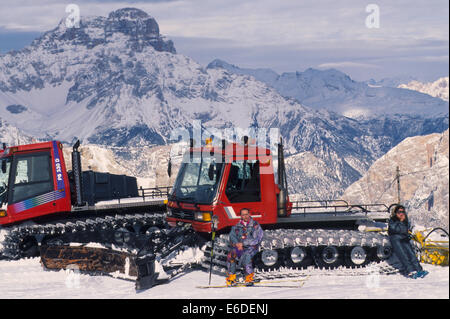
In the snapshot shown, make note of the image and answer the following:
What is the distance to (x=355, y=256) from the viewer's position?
14.8m

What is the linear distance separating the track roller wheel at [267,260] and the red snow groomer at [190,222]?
0.08 feet

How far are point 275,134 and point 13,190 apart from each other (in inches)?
311

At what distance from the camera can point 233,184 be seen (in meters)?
15.2

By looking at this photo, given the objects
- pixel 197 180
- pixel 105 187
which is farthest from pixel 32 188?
pixel 197 180

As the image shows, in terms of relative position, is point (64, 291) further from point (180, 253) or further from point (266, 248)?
point (266, 248)

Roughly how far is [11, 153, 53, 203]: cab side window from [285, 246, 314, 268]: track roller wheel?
24.1 ft

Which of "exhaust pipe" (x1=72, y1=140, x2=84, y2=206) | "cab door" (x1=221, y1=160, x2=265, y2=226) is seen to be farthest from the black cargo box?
"cab door" (x1=221, y1=160, x2=265, y2=226)

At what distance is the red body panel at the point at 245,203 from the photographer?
1495 cm

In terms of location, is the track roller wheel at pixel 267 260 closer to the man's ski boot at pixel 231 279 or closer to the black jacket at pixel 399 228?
the man's ski boot at pixel 231 279

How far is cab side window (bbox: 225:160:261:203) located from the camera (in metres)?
15.1

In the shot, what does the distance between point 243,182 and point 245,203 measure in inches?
20.3

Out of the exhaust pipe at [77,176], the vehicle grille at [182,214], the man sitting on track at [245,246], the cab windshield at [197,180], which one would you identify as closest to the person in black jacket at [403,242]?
the man sitting on track at [245,246]

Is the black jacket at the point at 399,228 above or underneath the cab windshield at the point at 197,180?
underneath
